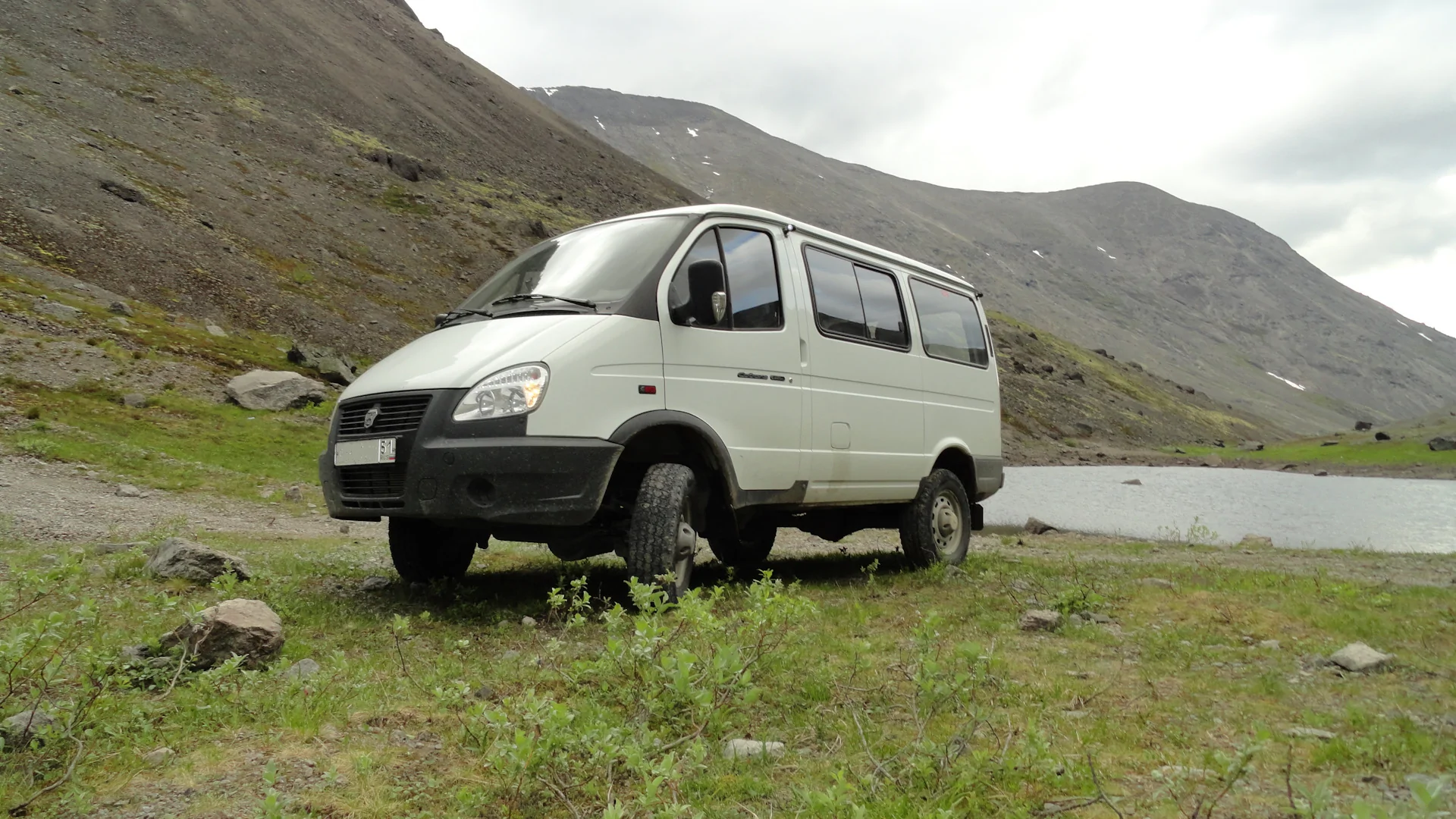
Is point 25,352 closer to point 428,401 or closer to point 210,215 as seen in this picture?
point 428,401

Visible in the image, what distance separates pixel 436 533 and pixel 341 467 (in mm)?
1435

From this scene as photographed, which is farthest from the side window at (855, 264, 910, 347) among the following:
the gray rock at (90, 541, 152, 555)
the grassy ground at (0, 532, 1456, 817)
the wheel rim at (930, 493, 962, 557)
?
the gray rock at (90, 541, 152, 555)

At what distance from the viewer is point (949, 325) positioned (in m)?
10.2

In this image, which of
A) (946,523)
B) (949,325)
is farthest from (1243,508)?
(946,523)

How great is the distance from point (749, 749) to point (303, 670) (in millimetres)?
2458

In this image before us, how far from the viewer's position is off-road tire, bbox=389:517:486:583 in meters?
7.31

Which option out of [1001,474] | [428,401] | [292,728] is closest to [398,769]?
[292,728]

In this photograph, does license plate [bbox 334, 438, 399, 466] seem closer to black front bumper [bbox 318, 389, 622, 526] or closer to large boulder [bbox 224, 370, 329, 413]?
black front bumper [bbox 318, 389, 622, 526]

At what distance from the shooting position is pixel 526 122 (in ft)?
328

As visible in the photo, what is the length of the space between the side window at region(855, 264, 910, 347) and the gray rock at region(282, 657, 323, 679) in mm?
5605

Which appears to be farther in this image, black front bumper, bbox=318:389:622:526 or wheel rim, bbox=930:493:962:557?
wheel rim, bbox=930:493:962:557

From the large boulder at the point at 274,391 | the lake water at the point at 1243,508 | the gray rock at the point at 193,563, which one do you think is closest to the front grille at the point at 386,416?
the gray rock at the point at 193,563

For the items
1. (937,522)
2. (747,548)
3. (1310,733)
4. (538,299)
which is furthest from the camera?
(747,548)

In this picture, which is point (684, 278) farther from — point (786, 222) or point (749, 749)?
point (749, 749)
